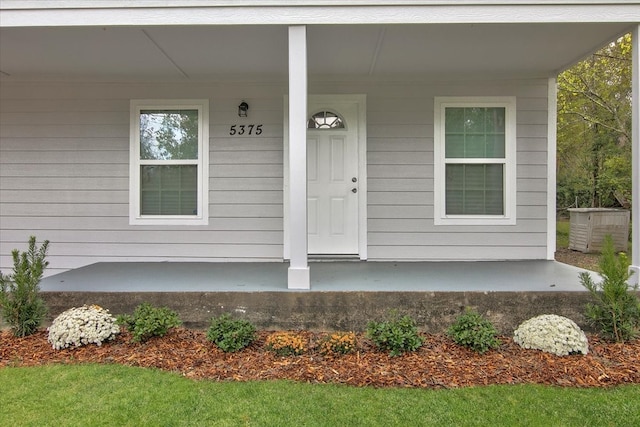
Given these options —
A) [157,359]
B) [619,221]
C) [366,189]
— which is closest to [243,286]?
[157,359]

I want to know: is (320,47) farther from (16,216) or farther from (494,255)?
(16,216)

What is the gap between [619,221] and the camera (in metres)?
7.22

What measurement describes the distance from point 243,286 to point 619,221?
6989 mm

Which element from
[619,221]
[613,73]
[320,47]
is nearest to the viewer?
[320,47]

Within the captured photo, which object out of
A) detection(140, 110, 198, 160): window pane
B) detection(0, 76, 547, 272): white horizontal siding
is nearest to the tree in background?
detection(0, 76, 547, 272): white horizontal siding

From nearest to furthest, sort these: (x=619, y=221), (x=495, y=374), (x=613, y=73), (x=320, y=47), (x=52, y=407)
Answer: (x=52, y=407) < (x=495, y=374) < (x=320, y=47) < (x=619, y=221) < (x=613, y=73)

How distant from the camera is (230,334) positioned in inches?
113

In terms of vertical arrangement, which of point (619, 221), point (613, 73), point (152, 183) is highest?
point (613, 73)

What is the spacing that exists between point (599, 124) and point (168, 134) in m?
9.46

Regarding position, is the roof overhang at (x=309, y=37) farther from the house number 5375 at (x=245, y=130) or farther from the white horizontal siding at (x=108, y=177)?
the house number 5375 at (x=245, y=130)

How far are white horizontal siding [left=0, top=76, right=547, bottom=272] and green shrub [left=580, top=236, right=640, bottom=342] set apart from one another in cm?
176

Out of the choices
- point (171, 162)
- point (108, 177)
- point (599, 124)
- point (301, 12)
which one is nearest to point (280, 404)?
point (301, 12)

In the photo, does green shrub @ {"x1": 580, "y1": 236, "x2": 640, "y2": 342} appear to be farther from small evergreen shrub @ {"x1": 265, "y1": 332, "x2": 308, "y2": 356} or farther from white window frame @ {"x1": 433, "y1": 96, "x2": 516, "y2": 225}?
small evergreen shrub @ {"x1": 265, "y1": 332, "x2": 308, "y2": 356}

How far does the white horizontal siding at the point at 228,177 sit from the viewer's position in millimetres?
4770
